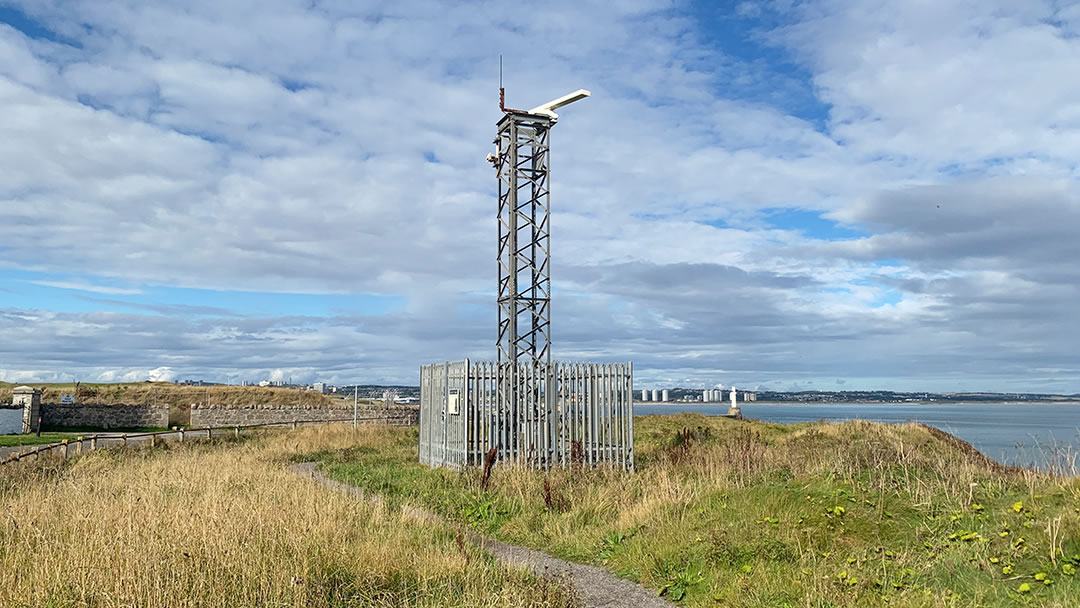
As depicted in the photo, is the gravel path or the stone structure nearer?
the gravel path

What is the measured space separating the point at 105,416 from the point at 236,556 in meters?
41.3

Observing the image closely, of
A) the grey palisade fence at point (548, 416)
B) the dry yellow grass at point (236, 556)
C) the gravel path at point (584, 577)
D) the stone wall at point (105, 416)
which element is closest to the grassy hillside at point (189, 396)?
the stone wall at point (105, 416)

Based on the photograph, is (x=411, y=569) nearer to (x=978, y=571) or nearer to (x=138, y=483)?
(x=978, y=571)

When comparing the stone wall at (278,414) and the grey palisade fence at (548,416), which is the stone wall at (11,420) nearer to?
the stone wall at (278,414)

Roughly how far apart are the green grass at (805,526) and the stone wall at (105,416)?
35.1 m

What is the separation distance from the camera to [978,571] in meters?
6.80

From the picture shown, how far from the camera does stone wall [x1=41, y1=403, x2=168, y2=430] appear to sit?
4066cm

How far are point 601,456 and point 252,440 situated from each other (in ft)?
52.4

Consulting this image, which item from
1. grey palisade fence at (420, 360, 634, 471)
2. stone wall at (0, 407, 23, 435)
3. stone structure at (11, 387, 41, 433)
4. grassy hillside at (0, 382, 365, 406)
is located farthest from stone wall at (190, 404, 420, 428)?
grey palisade fence at (420, 360, 634, 471)

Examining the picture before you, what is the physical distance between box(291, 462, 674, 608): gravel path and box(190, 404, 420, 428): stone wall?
116 ft

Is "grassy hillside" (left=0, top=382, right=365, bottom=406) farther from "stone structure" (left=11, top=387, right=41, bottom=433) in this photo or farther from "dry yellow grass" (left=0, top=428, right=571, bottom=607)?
"dry yellow grass" (left=0, top=428, right=571, bottom=607)

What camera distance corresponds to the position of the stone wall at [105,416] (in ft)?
133

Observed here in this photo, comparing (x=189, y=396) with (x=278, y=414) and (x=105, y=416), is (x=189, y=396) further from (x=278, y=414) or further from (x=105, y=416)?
(x=105, y=416)

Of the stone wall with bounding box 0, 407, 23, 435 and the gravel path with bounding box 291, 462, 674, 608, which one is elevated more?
the stone wall with bounding box 0, 407, 23, 435
